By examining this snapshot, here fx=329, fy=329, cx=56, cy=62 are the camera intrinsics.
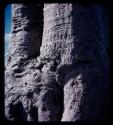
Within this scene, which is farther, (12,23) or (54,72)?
(12,23)

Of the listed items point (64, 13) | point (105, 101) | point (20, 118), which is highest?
point (64, 13)

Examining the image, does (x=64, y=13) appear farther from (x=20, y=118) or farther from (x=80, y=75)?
(x=20, y=118)

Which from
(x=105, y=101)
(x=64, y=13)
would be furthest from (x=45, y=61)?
(x=105, y=101)

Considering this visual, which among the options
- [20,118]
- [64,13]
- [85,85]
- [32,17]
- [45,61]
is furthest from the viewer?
[32,17]

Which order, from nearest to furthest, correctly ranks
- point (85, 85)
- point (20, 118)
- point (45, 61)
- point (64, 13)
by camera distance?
point (85, 85) < point (64, 13) < point (45, 61) < point (20, 118)

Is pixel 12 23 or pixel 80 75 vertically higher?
→ pixel 12 23

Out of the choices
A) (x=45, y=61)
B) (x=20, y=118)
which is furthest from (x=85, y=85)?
(x=20, y=118)
